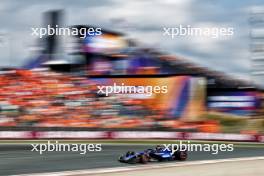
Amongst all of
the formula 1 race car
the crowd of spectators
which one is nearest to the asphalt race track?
the formula 1 race car

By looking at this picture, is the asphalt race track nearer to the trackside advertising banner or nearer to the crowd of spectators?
the crowd of spectators

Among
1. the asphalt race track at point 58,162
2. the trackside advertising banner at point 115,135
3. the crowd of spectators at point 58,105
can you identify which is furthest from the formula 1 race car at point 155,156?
the trackside advertising banner at point 115,135

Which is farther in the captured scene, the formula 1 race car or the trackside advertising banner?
the trackside advertising banner

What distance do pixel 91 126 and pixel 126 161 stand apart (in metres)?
8.04

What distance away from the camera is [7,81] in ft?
57.0

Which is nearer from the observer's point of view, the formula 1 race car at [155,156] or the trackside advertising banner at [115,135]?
the formula 1 race car at [155,156]

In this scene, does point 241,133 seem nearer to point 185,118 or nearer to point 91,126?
point 185,118

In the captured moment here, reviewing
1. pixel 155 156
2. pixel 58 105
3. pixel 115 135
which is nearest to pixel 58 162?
pixel 155 156

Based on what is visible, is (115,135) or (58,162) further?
(115,135)

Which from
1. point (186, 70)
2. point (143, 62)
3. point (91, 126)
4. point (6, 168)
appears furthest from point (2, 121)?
point (6, 168)

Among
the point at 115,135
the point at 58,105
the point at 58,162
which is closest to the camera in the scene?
the point at 58,162

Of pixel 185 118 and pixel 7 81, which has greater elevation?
pixel 7 81

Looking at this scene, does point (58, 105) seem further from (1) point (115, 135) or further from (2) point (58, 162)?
(2) point (58, 162)

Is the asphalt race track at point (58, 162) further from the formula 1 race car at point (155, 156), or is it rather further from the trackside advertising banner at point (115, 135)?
the trackside advertising banner at point (115, 135)
